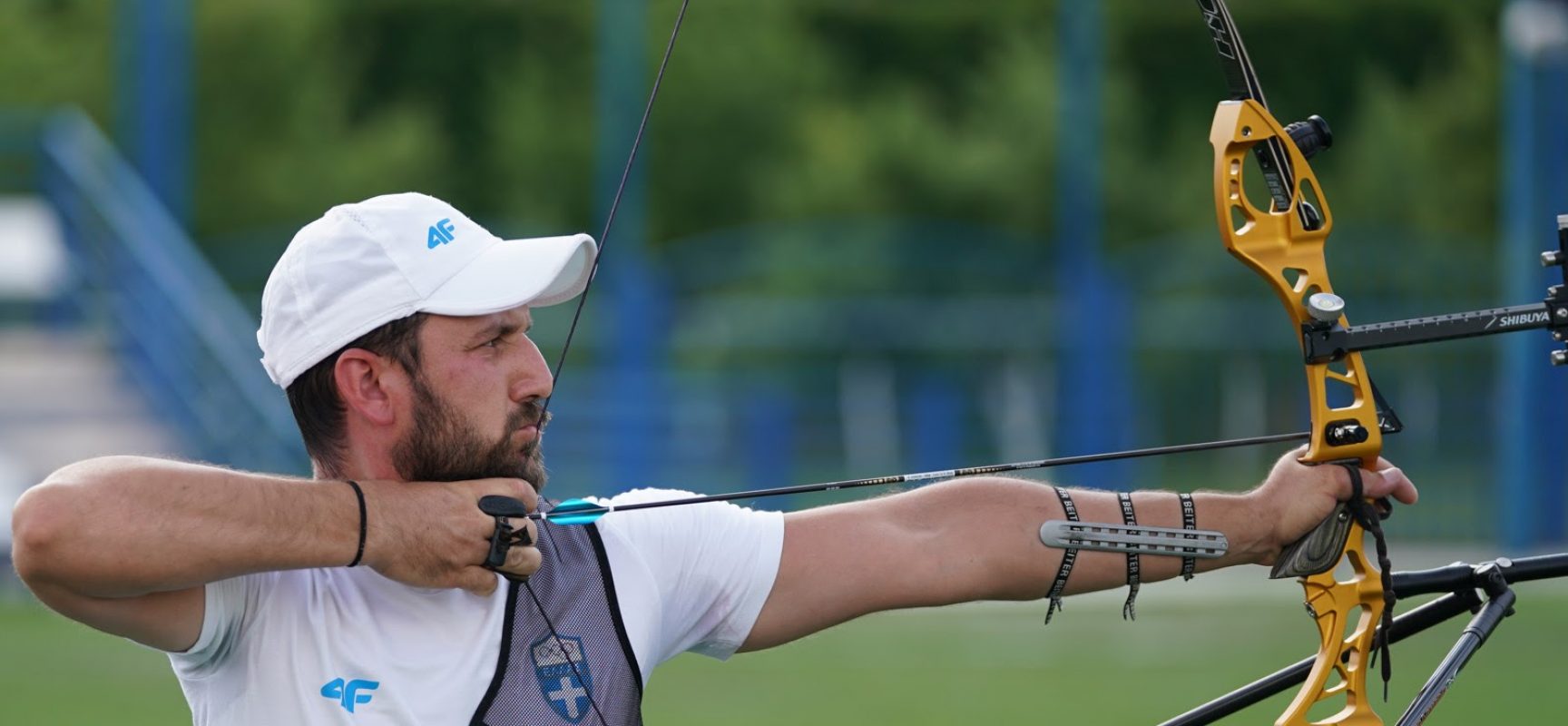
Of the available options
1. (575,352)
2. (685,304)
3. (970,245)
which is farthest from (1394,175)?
(575,352)

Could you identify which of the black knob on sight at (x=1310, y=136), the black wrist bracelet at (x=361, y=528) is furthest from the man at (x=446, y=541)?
the black knob on sight at (x=1310, y=136)

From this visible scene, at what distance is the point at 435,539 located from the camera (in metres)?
2.30

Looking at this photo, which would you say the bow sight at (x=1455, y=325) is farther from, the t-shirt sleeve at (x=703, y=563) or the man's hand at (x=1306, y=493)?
the t-shirt sleeve at (x=703, y=563)

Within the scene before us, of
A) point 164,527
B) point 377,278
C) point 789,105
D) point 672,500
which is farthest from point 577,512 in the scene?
point 789,105

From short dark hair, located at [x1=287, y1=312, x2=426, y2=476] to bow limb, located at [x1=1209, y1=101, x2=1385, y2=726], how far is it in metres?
0.92

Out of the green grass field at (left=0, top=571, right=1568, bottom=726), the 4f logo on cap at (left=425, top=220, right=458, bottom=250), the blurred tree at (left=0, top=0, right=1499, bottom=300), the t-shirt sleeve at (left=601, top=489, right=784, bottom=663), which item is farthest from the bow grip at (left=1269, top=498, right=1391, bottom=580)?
the blurred tree at (left=0, top=0, right=1499, bottom=300)

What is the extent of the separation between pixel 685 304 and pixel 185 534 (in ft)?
68.5

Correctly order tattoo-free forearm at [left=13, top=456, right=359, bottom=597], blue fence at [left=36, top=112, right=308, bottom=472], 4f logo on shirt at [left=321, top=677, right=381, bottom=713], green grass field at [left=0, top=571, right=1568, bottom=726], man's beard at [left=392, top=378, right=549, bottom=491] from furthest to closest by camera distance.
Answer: blue fence at [left=36, top=112, right=308, bottom=472] → green grass field at [left=0, top=571, right=1568, bottom=726] → man's beard at [left=392, top=378, right=549, bottom=491] → 4f logo on shirt at [left=321, top=677, right=381, bottom=713] → tattoo-free forearm at [left=13, top=456, right=359, bottom=597]

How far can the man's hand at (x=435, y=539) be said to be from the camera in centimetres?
229

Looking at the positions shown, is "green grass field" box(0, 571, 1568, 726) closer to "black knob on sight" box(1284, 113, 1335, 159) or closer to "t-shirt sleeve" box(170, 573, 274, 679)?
"black knob on sight" box(1284, 113, 1335, 159)

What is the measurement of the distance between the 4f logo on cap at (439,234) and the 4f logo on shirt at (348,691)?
49 centimetres

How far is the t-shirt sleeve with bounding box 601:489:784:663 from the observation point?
8.25 ft

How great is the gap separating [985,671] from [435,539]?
655 cm

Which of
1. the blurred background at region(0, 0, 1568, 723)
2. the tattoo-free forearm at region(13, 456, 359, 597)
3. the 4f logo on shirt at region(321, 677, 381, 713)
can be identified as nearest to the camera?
the tattoo-free forearm at region(13, 456, 359, 597)
